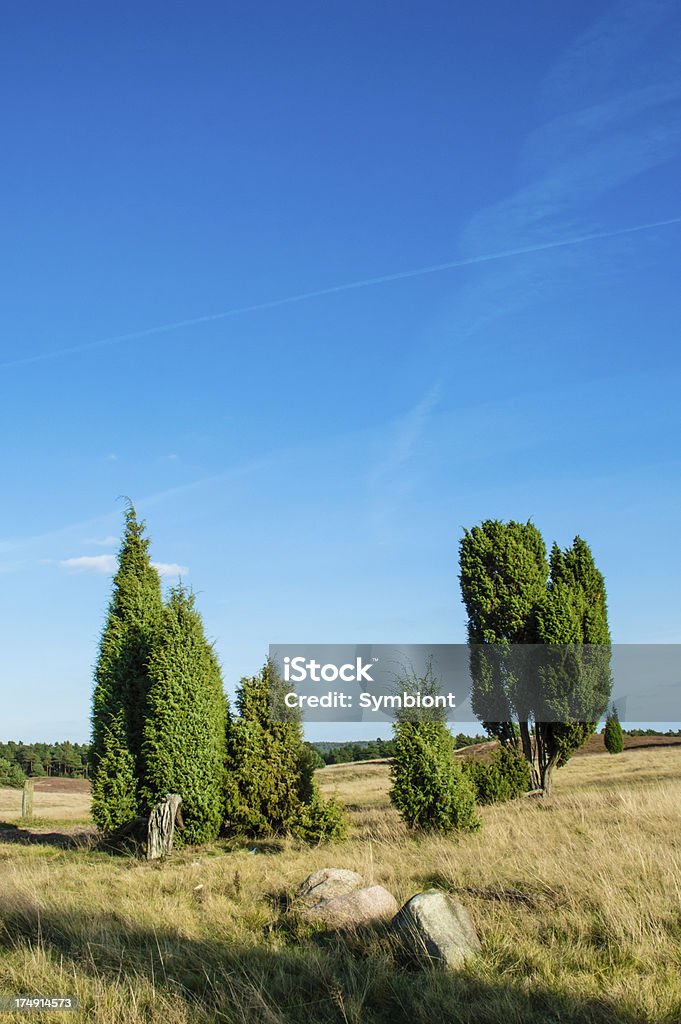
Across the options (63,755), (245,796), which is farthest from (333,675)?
(63,755)

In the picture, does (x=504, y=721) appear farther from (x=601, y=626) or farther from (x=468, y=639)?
(x=601, y=626)

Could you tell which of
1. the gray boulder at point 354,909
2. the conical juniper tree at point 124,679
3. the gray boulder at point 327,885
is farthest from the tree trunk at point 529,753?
the gray boulder at point 354,909

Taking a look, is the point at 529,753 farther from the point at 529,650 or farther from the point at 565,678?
the point at 529,650

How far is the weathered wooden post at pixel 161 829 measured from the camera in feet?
41.4

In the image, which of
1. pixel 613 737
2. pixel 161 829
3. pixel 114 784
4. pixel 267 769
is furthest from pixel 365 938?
pixel 613 737

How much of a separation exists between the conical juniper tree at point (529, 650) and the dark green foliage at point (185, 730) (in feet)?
29.0

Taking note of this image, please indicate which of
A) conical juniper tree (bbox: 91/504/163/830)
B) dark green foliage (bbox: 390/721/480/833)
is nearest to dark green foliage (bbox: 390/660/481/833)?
dark green foliage (bbox: 390/721/480/833)

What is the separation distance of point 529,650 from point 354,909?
46.6 feet

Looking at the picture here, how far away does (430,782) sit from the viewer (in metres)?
13.0

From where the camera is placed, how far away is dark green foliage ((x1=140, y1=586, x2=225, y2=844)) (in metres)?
13.5

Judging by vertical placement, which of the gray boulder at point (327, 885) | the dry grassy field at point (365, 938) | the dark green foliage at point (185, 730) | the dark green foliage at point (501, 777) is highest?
the dark green foliage at point (185, 730)

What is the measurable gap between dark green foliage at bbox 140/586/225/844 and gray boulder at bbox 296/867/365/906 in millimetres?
6128

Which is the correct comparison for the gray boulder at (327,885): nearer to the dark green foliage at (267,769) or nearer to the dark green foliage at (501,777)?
the dark green foliage at (267,769)

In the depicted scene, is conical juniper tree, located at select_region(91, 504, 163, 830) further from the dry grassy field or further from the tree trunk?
the tree trunk
